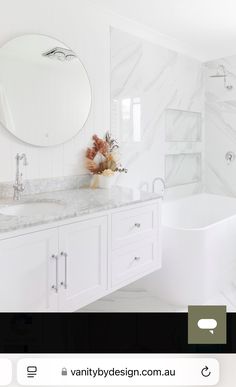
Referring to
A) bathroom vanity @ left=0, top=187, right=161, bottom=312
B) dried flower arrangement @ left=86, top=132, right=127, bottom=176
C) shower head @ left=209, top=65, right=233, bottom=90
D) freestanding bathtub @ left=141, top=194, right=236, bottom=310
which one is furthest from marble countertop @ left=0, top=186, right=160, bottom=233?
shower head @ left=209, top=65, right=233, bottom=90

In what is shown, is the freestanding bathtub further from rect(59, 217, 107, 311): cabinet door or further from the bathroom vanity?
rect(59, 217, 107, 311): cabinet door

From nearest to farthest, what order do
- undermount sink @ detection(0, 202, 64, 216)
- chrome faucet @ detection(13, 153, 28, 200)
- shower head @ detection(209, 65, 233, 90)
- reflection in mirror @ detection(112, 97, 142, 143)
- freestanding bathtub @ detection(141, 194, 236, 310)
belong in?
1. undermount sink @ detection(0, 202, 64, 216)
2. chrome faucet @ detection(13, 153, 28, 200)
3. freestanding bathtub @ detection(141, 194, 236, 310)
4. reflection in mirror @ detection(112, 97, 142, 143)
5. shower head @ detection(209, 65, 233, 90)

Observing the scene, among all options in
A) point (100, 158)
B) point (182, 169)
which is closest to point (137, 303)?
point (100, 158)

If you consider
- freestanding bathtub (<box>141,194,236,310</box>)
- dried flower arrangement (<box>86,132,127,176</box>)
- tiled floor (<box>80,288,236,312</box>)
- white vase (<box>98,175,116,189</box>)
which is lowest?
tiled floor (<box>80,288,236,312</box>)

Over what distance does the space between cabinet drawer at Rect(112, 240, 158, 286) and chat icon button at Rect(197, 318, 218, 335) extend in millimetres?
1447

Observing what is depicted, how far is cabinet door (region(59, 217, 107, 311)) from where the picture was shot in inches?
65.2

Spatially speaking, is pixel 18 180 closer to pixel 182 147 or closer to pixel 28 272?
pixel 28 272

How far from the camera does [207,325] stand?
50cm

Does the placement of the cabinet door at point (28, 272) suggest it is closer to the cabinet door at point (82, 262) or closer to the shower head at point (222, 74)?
the cabinet door at point (82, 262)

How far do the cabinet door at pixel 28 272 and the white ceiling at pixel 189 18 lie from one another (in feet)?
5.99

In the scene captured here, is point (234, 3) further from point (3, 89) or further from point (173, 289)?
point (173, 289)

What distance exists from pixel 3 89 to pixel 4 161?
417mm

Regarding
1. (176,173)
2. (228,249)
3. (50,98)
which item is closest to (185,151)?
(176,173)

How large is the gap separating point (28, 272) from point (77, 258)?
29 cm
